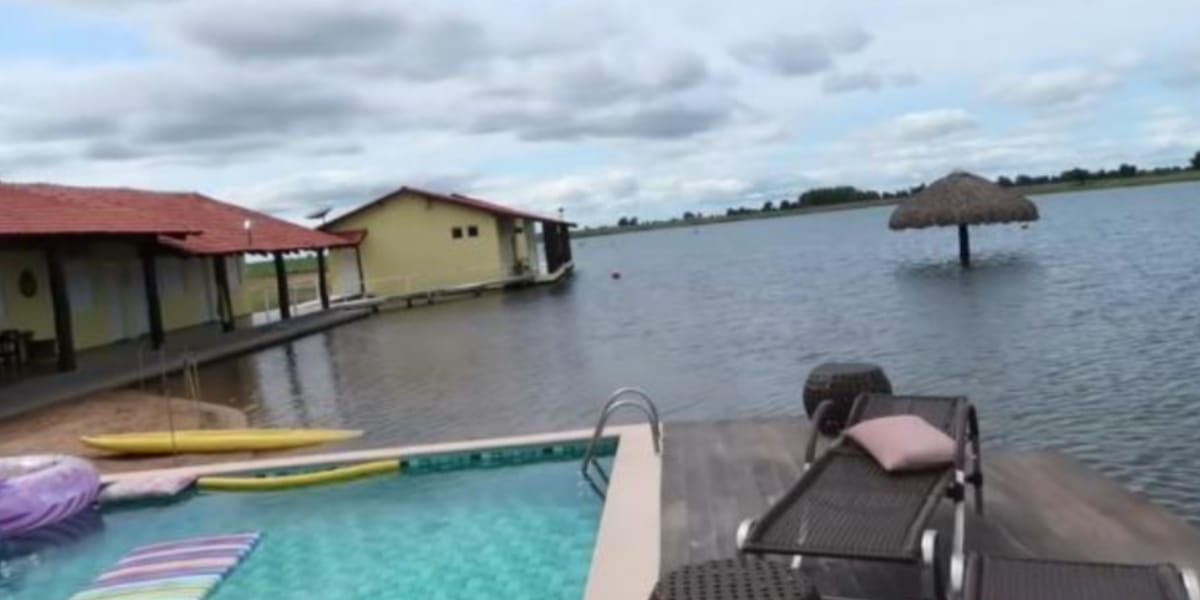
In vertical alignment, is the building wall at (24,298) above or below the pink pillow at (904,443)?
above

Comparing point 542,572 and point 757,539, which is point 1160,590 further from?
point 542,572

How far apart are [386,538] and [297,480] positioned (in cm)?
143

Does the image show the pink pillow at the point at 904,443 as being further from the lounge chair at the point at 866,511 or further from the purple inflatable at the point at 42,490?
the purple inflatable at the point at 42,490

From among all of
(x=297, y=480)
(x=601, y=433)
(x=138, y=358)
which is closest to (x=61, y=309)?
(x=138, y=358)

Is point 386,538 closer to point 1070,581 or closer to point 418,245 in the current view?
point 1070,581

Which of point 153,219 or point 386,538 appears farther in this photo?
point 153,219

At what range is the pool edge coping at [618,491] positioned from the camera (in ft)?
14.4

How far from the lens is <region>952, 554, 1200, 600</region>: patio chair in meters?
3.00

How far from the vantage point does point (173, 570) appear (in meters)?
5.96

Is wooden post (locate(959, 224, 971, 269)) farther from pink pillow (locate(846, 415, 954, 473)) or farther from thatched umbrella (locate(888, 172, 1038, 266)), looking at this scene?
pink pillow (locate(846, 415, 954, 473))

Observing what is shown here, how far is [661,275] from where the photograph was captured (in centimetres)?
4494

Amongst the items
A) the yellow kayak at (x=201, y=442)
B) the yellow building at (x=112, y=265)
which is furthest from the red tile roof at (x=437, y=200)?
the yellow kayak at (x=201, y=442)

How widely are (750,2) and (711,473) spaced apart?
10866mm

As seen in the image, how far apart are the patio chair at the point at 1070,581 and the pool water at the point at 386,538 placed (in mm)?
2633
